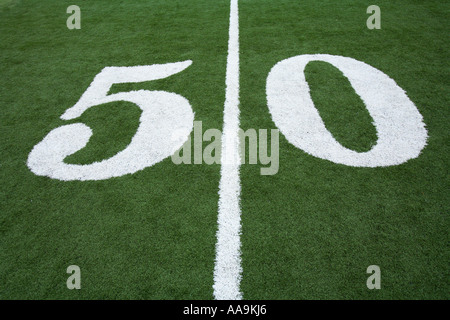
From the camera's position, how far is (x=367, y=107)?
3.37m

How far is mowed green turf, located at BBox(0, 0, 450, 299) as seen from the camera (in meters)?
2.01

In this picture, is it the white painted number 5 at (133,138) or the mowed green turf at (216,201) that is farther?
the white painted number 5 at (133,138)

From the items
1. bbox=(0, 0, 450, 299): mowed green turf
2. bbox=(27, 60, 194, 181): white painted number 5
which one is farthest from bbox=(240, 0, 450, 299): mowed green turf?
bbox=(27, 60, 194, 181): white painted number 5

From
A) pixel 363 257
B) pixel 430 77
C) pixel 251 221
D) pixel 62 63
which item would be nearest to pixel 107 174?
pixel 251 221

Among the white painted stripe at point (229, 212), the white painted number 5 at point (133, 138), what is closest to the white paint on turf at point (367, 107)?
the white painted stripe at point (229, 212)

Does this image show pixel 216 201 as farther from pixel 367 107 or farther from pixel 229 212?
pixel 367 107

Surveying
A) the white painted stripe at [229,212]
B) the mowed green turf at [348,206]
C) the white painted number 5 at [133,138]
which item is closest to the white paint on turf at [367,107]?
the mowed green turf at [348,206]

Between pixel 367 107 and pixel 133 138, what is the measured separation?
2479 mm

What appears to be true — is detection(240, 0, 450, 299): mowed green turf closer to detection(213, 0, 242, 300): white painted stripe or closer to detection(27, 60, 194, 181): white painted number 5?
detection(213, 0, 242, 300): white painted stripe

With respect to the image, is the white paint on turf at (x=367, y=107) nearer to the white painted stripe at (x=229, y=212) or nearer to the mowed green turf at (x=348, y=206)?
the mowed green turf at (x=348, y=206)

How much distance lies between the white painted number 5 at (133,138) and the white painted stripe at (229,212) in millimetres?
447

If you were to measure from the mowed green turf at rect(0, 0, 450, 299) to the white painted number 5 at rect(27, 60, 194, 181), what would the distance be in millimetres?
93

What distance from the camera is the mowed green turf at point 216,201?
2014mm

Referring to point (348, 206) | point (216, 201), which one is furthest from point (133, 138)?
point (348, 206)
